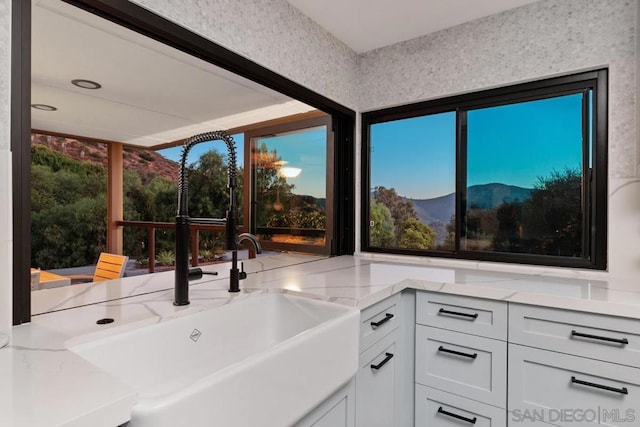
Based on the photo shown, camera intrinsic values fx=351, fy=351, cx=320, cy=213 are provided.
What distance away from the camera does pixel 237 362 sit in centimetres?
93

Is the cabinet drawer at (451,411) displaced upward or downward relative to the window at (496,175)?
downward

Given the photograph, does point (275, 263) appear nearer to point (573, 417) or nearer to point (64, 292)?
point (64, 292)

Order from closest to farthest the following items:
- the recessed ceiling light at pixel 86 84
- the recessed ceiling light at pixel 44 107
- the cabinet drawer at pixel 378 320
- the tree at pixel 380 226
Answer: the recessed ceiling light at pixel 44 107 → the cabinet drawer at pixel 378 320 → the recessed ceiling light at pixel 86 84 → the tree at pixel 380 226

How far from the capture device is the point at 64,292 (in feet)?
4.15

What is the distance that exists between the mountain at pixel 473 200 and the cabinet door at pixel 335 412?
4.55ft

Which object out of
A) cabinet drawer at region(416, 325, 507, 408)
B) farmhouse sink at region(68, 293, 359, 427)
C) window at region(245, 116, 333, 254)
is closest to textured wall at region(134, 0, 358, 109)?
window at region(245, 116, 333, 254)

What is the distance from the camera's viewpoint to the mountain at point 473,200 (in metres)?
2.02

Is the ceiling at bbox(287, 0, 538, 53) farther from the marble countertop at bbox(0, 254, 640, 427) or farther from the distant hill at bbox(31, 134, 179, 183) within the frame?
the marble countertop at bbox(0, 254, 640, 427)

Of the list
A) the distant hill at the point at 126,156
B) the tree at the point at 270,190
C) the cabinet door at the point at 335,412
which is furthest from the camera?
the tree at the point at 270,190

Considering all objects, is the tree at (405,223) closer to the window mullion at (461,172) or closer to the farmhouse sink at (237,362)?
the window mullion at (461,172)

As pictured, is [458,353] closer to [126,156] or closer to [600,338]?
[600,338]

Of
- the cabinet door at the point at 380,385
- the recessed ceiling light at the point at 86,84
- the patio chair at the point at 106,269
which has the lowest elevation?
the cabinet door at the point at 380,385

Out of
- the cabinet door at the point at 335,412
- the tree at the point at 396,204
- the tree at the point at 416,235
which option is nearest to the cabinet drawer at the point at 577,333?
the cabinet door at the point at 335,412

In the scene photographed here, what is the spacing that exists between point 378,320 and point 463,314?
0.41 meters
